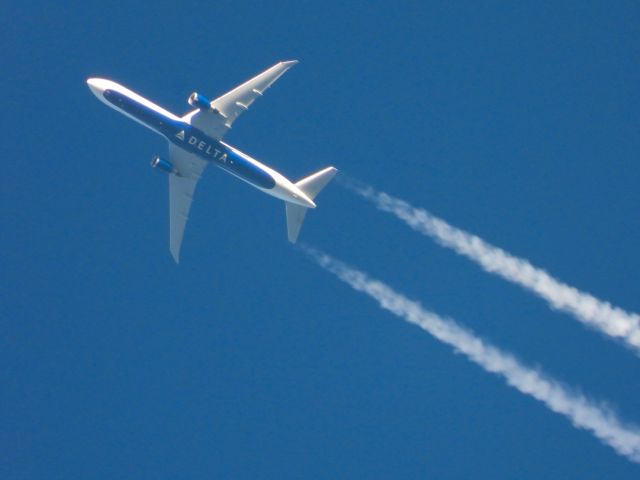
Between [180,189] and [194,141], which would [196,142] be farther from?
[180,189]

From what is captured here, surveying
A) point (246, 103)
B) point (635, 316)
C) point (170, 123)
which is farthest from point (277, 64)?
point (635, 316)

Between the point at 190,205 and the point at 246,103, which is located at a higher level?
the point at 246,103

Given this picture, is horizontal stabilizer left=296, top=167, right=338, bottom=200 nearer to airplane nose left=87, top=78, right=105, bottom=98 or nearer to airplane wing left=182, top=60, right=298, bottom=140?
airplane wing left=182, top=60, right=298, bottom=140

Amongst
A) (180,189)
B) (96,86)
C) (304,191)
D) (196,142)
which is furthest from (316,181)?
(96,86)

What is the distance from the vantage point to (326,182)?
75188 mm

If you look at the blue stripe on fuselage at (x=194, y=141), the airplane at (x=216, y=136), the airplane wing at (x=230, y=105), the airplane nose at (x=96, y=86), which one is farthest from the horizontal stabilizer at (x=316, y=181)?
the airplane nose at (x=96, y=86)

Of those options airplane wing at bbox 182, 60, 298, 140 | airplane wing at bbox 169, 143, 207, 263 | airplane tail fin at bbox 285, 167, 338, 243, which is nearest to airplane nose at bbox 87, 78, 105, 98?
airplane wing at bbox 169, 143, 207, 263

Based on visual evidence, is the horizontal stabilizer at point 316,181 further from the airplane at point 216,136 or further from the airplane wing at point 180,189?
the airplane wing at point 180,189

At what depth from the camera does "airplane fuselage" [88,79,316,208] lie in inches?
2867

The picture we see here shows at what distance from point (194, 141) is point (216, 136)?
1.78 meters

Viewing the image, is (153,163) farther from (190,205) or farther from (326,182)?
(326,182)

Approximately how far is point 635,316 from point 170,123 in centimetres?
4024

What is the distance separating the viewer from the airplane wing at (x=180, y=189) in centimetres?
7550

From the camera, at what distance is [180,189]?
253 ft
